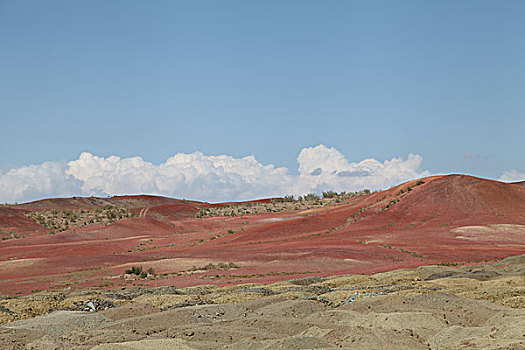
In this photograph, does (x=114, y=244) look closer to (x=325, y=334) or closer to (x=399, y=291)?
(x=399, y=291)

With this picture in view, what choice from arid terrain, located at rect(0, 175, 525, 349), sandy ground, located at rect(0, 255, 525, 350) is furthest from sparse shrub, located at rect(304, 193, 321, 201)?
sandy ground, located at rect(0, 255, 525, 350)

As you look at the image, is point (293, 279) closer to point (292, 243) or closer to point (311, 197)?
point (292, 243)

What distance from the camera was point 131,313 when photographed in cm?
1680

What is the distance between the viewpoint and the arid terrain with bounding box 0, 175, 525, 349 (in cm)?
1282

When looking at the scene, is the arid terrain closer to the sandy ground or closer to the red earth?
the sandy ground

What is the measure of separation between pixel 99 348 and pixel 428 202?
159 ft

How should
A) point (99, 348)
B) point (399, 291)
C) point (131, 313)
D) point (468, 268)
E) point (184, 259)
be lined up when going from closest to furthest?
point (99, 348), point (131, 313), point (399, 291), point (468, 268), point (184, 259)

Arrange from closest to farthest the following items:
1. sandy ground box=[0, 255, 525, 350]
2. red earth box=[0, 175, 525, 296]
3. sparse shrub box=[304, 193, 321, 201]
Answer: sandy ground box=[0, 255, 525, 350] < red earth box=[0, 175, 525, 296] < sparse shrub box=[304, 193, 321, 201]

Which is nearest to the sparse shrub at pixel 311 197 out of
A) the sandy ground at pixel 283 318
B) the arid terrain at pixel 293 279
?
the arid terrain at pixel 293 279

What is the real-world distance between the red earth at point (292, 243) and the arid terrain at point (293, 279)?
16 cm

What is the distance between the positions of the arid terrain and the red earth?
0.53 feet

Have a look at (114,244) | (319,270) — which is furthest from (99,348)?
(114,244)

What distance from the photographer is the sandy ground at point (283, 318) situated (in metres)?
11.7

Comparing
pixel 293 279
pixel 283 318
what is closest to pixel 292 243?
pixel 293 279
